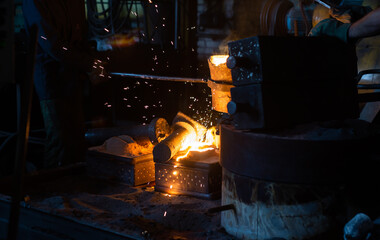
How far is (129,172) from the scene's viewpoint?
9.67 ft

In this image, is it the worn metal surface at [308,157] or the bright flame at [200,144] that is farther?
the bright flame at [200,144]

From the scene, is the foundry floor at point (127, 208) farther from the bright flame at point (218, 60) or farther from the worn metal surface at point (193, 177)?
the bright flame at point (218, 60)

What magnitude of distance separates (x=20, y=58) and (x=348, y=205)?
4.66 m

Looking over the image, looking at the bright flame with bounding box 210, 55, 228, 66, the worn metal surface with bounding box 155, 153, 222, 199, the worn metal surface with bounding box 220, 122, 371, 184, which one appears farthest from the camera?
the worn metal surface with bounding box 155, 153, 222, 199

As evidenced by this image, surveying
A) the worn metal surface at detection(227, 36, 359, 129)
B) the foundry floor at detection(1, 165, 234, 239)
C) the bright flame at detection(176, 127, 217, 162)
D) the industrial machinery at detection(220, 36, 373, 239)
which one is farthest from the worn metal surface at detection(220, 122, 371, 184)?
the bright flame at detection(176, 127, 217, 162)

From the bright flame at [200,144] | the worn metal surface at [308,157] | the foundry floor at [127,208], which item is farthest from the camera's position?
the bright flame at [200,144]

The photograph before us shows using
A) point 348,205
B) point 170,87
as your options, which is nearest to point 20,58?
point 170,87

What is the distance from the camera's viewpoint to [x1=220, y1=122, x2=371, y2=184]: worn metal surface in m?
1.65

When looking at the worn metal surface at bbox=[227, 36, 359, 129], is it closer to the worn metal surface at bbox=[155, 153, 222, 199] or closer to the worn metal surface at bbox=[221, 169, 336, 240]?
the worn metal surface at bbox=[221, 169, 336, 240]

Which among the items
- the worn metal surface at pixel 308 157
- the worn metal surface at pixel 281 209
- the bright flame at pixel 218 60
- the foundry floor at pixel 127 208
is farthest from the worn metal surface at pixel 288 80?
the foundry floor at pixel 127 208

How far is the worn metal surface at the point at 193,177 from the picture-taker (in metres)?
2.55

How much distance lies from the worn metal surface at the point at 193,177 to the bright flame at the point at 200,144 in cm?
9

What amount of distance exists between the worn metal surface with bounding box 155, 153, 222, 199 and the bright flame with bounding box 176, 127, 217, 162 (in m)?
0.09

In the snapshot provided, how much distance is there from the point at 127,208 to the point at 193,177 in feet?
1.60
